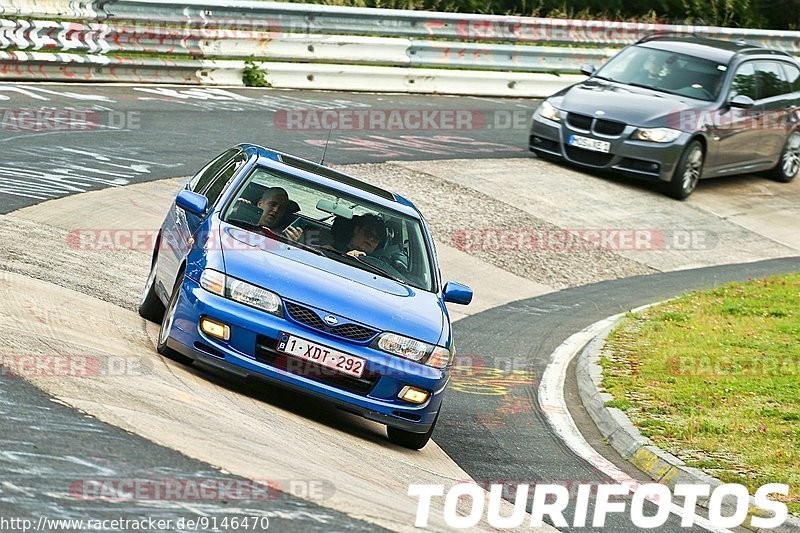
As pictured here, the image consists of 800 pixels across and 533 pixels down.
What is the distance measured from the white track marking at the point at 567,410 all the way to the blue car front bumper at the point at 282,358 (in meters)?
1.48

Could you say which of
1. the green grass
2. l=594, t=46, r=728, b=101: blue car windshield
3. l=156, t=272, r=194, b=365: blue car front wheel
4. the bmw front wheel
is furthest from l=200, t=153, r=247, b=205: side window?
l=594, t=46, r=728, b=101: blue car windshield

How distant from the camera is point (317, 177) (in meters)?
9.60

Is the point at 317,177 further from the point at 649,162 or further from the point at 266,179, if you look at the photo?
the point at 649,162

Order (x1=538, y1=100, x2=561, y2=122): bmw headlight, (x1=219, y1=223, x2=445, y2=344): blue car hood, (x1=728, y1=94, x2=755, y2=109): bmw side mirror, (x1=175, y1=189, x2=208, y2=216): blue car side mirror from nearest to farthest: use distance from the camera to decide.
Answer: (x1=219, y1=223, x2=445, y2=344): blue car hood < (x1=175, y1=189, x2=208, y2=216): blue car side mirror < (x1=538, y1=100, x2=561, y2=122): bmw headlight < (x1=728, y1=94, x2=755, y2=109): bmw side mirror

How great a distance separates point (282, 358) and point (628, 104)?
11.5m

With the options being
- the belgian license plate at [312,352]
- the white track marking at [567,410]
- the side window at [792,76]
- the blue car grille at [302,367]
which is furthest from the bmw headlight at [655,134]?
the belgian license plate at [312,352]

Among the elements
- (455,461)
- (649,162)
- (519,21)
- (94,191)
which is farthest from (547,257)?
(519,21)

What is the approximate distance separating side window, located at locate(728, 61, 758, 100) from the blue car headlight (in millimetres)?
12811

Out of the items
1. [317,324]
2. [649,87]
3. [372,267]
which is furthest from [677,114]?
[317,324]

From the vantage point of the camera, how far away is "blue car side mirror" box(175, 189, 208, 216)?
29.6 ft

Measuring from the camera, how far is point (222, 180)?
32.0 feet

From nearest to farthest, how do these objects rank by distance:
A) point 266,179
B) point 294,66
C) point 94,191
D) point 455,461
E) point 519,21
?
point 455,461 < point 266,179 < point 94,191 < point 294,66 < point 519,21

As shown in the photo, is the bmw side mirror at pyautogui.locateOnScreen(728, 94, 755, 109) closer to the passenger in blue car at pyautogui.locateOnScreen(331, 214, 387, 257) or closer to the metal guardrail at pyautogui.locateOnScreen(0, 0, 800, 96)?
the metal guardrail at pyautogui.locateOnScreen(0, 0, 800, 96)

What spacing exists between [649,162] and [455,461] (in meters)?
10.5
